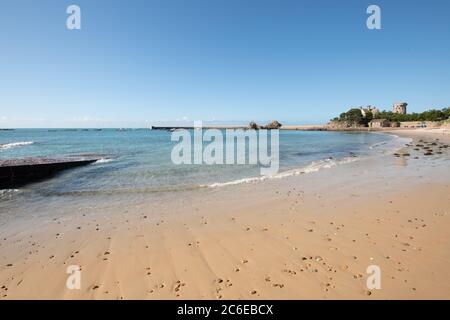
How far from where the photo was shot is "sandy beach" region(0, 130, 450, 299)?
17.7 ft

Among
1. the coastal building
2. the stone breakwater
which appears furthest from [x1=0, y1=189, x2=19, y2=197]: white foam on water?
the coastal building

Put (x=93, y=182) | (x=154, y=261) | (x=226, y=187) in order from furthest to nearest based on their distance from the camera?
(x=93, y=182)
(x=226, y=187)
(x=154, y=261)

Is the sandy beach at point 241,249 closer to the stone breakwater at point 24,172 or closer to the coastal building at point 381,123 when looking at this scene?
the stone breakwater at point 24,172

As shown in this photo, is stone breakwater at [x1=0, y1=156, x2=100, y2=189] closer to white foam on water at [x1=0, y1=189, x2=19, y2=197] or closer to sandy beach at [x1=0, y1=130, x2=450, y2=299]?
white foam on water at [x1=0, y1=189, x2=19, y2=197]

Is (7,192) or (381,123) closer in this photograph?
(7,192)

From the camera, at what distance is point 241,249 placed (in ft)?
23.5

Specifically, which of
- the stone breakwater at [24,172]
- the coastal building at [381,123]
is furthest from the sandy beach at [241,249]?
the coastal building at [381,123]

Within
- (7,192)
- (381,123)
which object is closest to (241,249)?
(7,192)

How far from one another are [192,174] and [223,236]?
1211 centimetres

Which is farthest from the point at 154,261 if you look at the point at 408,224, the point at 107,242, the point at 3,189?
the point at 3,189

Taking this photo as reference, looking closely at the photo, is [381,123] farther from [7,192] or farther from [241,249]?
[7,192]

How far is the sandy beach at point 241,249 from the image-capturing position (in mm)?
5383
